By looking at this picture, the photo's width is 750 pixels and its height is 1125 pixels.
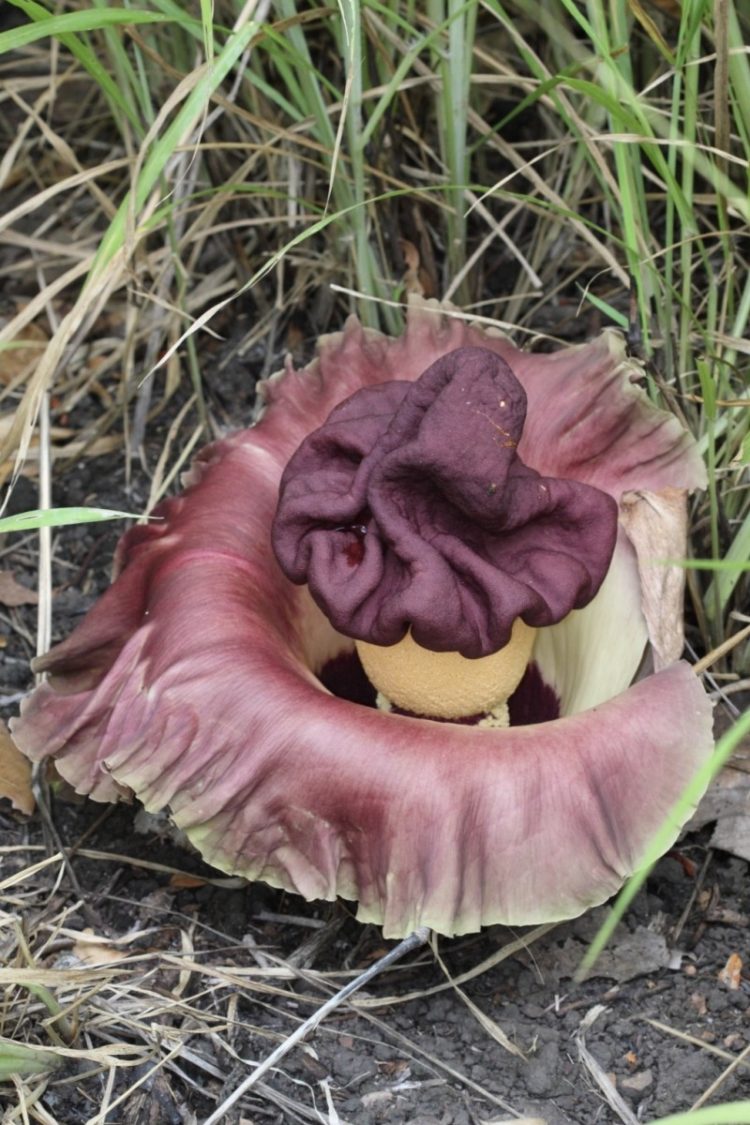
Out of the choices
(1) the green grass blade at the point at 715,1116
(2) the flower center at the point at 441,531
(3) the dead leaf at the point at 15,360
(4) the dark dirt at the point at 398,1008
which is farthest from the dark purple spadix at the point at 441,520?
(3) the dead leaf at the point at 15,360

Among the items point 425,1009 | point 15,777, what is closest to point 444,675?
point 425,1009

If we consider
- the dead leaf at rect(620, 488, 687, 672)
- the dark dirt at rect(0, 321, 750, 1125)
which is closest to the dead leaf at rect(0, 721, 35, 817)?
the dark dirt at rect(0, 321, 750, 1125)

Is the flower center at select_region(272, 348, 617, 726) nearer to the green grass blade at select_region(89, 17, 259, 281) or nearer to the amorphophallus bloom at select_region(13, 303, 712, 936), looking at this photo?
the amorphophallus bloom at select_region(13, 303, 712, 936)

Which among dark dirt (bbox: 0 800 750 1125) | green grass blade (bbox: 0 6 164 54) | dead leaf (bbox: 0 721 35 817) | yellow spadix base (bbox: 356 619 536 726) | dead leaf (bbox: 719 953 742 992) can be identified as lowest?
dead leaf (bbox: 719 953 742 992)

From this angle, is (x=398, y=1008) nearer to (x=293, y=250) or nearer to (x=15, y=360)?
(x=293, y=250)

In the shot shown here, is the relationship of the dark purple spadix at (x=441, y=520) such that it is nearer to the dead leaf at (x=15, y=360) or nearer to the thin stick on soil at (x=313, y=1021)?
the thin stick on soil at (x=313, y=1021)

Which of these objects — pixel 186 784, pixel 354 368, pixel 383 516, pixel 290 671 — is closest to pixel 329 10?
pixel 354 368

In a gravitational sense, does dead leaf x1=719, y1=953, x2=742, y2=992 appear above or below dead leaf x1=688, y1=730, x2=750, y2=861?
below
